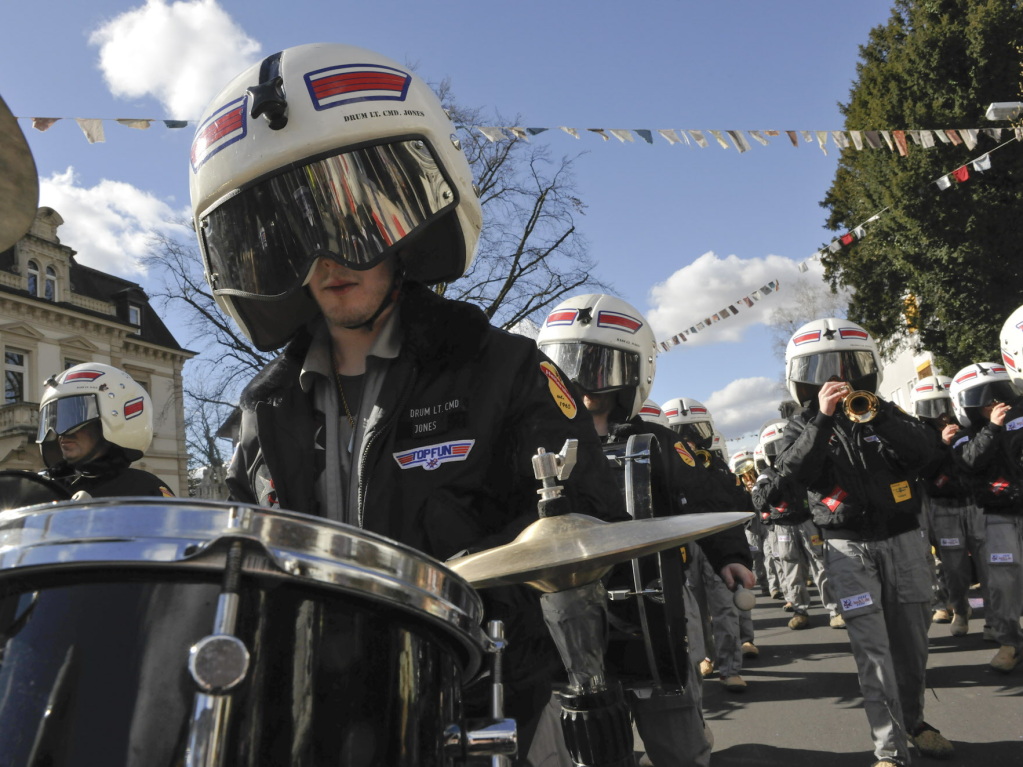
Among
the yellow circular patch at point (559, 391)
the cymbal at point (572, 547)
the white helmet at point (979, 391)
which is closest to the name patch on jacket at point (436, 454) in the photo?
the yellow circular patch at point (559, 391)

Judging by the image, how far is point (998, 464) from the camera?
22.9ft

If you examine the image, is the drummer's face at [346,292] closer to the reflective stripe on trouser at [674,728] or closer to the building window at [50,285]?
the reflective stripe on trouser at [674,728]

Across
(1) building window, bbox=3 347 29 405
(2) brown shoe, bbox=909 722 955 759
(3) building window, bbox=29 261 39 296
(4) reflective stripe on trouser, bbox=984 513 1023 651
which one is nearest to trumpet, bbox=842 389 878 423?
(2) brown shoe, bbox=909 722 955 759

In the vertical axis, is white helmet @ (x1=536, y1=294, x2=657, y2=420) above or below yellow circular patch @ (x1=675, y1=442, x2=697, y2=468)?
above

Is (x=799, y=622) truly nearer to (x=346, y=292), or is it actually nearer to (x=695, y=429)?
(x=695, y=429)

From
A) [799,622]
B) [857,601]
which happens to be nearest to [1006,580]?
[857,601]

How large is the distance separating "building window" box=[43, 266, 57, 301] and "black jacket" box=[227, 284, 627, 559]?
114 ft

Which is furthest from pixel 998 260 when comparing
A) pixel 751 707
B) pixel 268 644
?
pixel 268 644

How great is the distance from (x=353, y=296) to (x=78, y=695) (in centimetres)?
118

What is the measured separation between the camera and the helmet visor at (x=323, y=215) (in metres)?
1.90

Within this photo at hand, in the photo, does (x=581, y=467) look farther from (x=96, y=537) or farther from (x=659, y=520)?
(x=96, y=537)

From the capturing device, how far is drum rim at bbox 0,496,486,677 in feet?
3.22

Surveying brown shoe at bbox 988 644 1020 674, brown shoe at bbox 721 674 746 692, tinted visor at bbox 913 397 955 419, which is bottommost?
brown shoe at bbox 721 674 746 692

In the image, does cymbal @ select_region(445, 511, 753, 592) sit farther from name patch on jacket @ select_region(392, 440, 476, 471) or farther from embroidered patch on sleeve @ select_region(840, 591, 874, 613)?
embroidered patch on sleeve @ select_region(840, 591, 874, 613)
